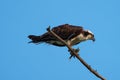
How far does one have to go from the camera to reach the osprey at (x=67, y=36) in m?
10.5

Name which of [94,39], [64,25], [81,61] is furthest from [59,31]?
[81,61]

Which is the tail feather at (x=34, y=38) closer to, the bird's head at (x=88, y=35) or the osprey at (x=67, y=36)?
the osprey at (x=67, y=36)

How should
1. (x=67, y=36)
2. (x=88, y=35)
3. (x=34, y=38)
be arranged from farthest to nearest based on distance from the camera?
1. (x=88, y=35)
2. (x=67, y=36)
3. (x=34, y=38)

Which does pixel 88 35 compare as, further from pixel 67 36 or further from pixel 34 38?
pixel 34 38

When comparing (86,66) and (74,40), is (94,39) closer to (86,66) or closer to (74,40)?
(74,40)

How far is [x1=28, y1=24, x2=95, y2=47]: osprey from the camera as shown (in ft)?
34.5

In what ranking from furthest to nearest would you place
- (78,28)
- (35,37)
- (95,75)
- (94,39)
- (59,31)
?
(94,39) < (78,28) < (59,31) < (35,37) < (95,75)

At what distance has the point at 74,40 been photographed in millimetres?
11859

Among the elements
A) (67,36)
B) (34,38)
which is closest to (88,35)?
(67,36)

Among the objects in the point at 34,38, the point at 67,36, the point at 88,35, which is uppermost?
the point at 88,35

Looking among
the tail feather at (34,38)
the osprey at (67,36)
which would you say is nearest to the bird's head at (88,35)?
the osprey at (67,36)

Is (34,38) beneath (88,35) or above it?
beneath

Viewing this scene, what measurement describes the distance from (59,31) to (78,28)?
118 cm

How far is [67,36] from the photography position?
1148cm
